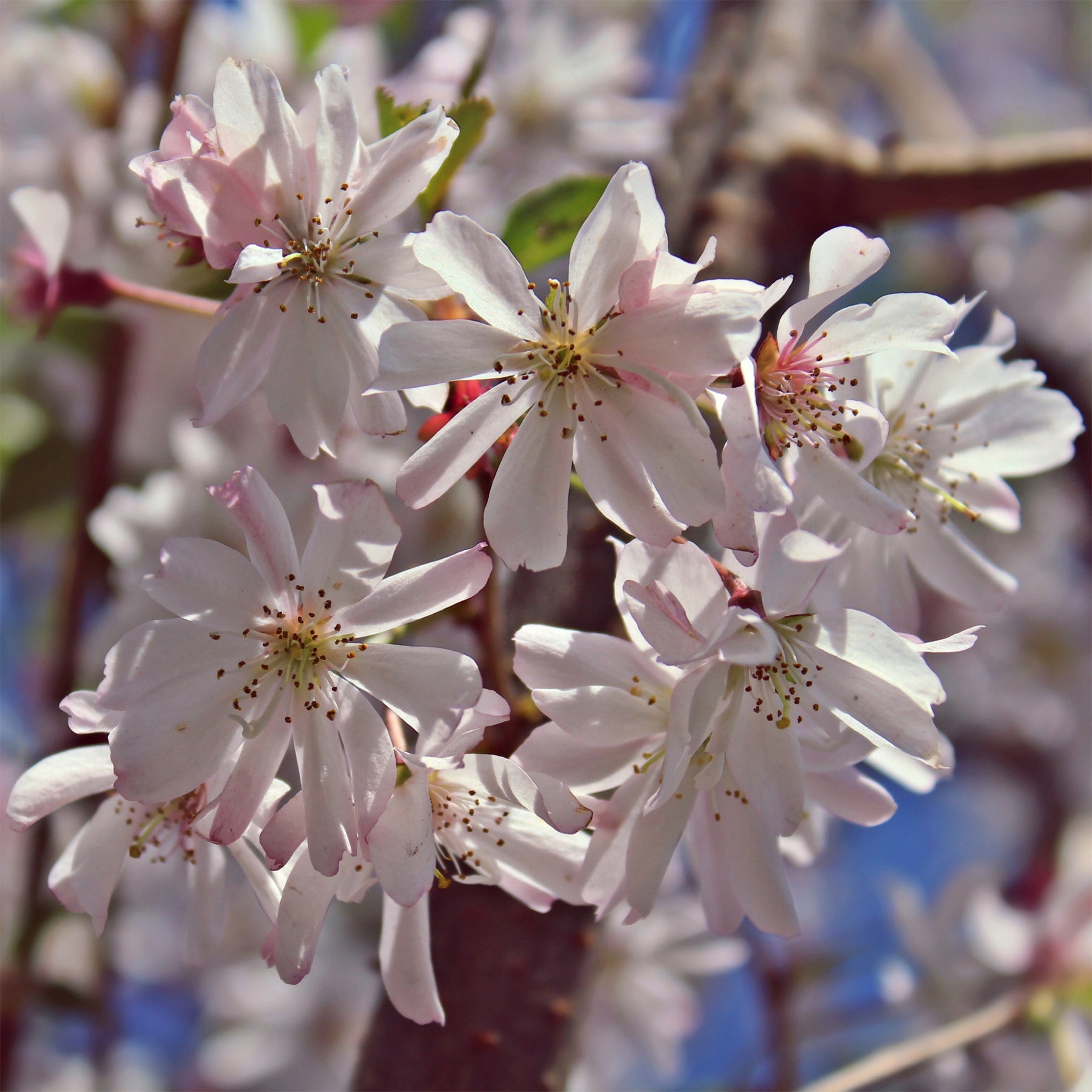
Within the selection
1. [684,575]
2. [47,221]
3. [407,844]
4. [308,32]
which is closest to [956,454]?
[684,575]

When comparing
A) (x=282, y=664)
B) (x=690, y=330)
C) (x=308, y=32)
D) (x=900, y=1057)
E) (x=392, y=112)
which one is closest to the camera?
(x=690, y=330)

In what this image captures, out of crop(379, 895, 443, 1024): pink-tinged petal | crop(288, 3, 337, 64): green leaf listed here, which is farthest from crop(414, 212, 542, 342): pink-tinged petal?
crop(288, 3, 337, 64): green leaf

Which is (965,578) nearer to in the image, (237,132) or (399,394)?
(399,394)

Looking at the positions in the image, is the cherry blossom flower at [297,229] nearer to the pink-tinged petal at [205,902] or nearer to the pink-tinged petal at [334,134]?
the pink-tinged petal at [334,134]

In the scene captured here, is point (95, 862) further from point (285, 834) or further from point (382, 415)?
point (382, 415)

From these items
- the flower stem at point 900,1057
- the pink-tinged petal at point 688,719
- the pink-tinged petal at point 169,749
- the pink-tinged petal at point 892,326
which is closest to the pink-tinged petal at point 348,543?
the pink-tinged petal at point 169,749

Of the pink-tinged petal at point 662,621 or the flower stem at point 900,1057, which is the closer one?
the pink-tinged petal at point 662,621

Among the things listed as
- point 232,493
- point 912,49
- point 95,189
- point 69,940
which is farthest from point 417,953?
point 912,49
